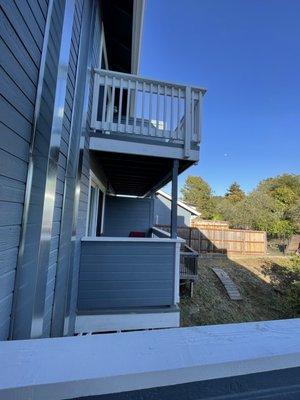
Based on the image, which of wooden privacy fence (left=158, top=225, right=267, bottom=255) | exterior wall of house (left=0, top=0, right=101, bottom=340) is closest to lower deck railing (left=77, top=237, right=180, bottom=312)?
exterior wall of house (left=0, top=0, right=101, bottom=340)

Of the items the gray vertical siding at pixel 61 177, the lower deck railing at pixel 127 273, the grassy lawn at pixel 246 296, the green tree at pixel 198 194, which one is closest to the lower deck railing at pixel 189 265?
the grassy lawn at pixel 246 296

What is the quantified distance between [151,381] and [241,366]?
0.22m

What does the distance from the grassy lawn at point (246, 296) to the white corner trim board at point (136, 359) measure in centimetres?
817

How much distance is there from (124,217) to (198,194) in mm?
35234

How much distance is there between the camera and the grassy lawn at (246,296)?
909 centimetres

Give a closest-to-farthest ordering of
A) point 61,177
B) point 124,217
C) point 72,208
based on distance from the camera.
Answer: point 61,177 → point 72,208 → point 124,217

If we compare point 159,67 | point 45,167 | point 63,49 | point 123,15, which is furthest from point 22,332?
point 159,67

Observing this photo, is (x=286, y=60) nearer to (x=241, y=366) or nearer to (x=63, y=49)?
(x=63, y=49)

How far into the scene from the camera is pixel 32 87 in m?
1.79

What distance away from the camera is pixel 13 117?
1.54 m

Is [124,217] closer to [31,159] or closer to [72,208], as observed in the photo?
[72,208]

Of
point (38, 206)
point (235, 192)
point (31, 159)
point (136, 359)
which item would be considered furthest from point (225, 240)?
point (235, 192)

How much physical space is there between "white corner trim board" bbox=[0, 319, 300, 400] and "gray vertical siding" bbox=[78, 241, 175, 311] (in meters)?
3.31

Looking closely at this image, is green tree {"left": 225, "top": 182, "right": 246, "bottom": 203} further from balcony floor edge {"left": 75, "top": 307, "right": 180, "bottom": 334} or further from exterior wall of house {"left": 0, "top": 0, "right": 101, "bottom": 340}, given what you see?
exterior wall of house {"left": 0, "top": 0, "right": 101, "bottom": 340}
